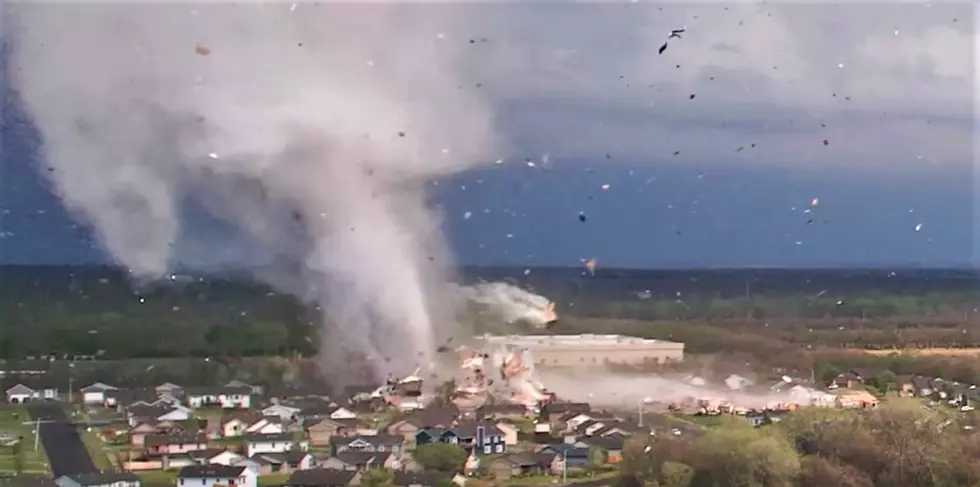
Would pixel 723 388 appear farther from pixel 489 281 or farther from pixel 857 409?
pixel 489 281

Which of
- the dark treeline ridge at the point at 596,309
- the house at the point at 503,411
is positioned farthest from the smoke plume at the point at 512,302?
the house at the point at 503,411

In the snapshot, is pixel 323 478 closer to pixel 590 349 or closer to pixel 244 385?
pixel 244 385

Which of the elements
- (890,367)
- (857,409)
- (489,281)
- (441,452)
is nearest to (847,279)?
(890,367)

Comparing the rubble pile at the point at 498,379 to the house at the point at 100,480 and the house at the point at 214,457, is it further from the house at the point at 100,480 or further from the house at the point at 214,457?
→ the house at the point at 100,480

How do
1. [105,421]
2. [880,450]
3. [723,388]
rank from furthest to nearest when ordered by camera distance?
[723,388]
[105,421]
[880,450]

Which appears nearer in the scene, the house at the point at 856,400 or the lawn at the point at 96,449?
the lawn at the point at 96,449

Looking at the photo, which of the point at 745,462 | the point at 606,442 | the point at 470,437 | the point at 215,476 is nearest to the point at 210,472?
the point at 215,476

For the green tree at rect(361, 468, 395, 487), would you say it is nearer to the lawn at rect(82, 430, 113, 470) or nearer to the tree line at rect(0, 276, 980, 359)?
the tree line at rect(0, 276, 980, 359)
